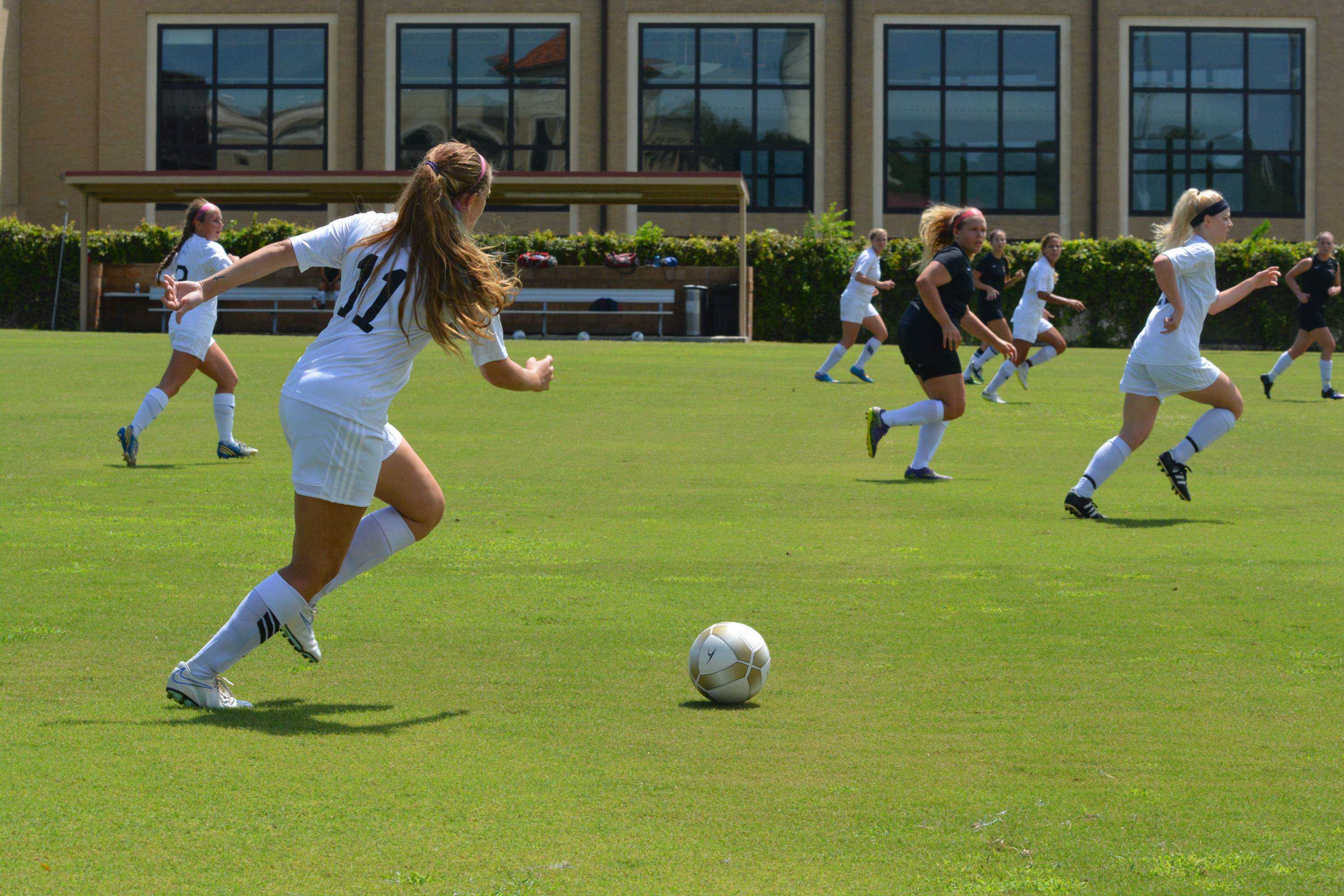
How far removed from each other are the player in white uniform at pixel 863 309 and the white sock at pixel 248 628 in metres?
15.8

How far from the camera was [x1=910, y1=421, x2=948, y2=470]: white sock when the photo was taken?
38.5ft

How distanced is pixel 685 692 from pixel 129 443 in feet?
26.0

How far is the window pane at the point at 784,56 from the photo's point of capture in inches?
1768

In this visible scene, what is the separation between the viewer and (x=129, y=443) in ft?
38.9

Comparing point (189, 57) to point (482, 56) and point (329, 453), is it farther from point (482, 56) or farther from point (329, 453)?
point (329, 453)

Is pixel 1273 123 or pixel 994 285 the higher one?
pixel 1273 123

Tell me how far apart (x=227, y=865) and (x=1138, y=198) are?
4543 cm

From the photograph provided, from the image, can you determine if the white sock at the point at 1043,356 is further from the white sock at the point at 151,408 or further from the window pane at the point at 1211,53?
the window pane at the point at 1211,53

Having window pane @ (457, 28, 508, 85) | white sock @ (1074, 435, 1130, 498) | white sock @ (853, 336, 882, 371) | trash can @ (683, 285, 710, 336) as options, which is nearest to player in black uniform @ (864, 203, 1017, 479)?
white sock @ (1074, 435, 1130, 498)

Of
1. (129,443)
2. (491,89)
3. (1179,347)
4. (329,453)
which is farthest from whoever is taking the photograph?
(491,89)

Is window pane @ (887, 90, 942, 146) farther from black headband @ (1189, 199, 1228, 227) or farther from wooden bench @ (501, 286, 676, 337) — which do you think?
black headband @ (1189, 199, 1228, 227)

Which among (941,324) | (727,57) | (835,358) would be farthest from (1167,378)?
(727,57)

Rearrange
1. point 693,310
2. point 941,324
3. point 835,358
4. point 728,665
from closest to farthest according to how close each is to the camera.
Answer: point 728,665 < point 941,324 < point 835,358 < point 693,310

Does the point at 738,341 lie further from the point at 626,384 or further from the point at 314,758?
the point at 314,758
